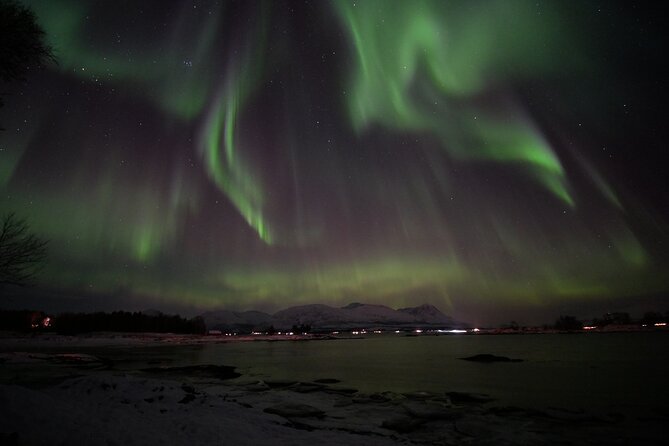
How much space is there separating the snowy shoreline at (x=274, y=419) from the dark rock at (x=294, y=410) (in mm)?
54

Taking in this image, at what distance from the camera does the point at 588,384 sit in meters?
38.1

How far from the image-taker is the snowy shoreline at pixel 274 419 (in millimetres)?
10992

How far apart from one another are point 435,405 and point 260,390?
43.1 feet

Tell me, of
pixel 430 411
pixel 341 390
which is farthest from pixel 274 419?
pixel 341 390

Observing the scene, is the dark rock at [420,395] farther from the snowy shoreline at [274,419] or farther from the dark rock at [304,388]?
the dark rock at [304,388]

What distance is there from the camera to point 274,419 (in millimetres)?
18203

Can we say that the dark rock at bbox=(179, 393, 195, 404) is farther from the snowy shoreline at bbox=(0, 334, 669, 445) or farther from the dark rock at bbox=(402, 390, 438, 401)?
the dark rock at bbox=(402, 390, 438, 401)

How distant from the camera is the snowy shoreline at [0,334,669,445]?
10992 mm

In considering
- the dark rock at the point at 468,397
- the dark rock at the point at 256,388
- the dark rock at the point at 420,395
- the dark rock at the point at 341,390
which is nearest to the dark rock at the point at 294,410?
the dark rock at the point at 256,388

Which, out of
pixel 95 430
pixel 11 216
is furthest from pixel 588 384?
pixel 11 216

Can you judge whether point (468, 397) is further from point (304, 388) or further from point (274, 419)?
point (274, 419)

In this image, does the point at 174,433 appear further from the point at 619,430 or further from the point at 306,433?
the point at 619,430

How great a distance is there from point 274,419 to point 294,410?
12.1 feet

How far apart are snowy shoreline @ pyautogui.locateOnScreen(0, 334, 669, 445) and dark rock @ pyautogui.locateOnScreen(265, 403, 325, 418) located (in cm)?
5
